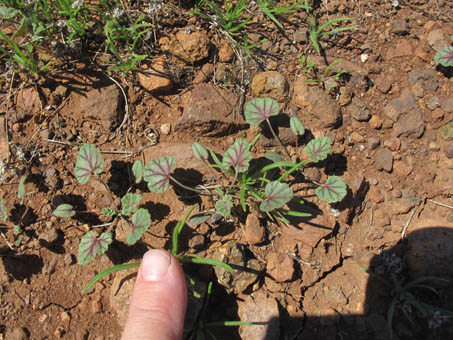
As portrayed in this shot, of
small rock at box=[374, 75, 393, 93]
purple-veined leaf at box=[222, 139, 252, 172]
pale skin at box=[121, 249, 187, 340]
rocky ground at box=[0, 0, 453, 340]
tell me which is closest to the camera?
pale skin at box=[121, 249, 187, 340]

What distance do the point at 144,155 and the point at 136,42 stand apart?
863 millimetres

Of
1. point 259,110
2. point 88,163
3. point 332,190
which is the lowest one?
point 332,190

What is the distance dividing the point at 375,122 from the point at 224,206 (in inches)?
53.6

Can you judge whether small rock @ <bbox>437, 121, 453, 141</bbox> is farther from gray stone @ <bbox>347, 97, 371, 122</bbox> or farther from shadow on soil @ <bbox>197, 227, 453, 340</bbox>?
shadow on soil @ <bbox>197, 227, 453, 340</bbox>

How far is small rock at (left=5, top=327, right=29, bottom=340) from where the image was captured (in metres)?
2.32

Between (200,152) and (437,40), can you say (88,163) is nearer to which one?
(200,152)

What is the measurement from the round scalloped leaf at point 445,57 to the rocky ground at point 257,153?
0.38 feet

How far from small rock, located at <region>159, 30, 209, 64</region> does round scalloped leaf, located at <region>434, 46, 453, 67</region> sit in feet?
5.89

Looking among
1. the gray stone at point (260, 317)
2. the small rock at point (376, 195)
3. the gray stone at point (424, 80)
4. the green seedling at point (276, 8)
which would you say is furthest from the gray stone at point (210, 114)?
the gray stone at point (424, 80)

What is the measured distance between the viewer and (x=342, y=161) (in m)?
2.67

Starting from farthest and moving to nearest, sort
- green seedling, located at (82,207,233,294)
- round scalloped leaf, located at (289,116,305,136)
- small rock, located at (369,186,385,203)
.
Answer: small rock, located at (369,186,385,203) → round scalloped leaf, located at (289,116,305,136) → green seedling, located at (82,207,233,294)

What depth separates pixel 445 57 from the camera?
2.72m

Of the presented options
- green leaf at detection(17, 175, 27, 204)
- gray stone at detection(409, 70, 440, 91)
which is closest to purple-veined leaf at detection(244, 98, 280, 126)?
gray stone at detection(409, 70, 440, 91)

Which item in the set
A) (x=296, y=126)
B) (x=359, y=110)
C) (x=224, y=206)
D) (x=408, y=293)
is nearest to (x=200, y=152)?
(x=224, y=206)
